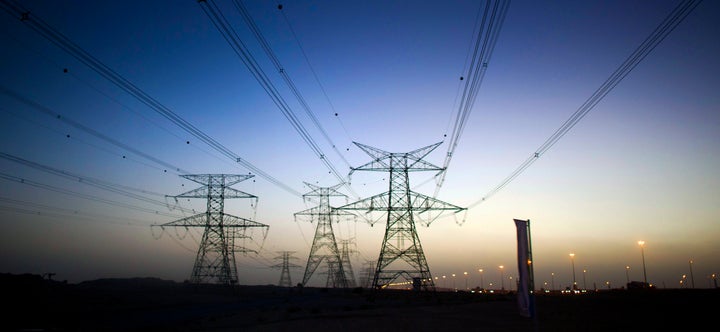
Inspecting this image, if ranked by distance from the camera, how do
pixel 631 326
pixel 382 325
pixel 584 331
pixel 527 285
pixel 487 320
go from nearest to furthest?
pixel 527 285
pixel 584 331
pixel 631 326
pixel 382 325
pixel 487 320

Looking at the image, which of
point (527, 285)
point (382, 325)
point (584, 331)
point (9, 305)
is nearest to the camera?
point (527, 285)

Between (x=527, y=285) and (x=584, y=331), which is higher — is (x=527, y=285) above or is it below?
above

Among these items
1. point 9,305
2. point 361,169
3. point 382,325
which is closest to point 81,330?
point 9,305

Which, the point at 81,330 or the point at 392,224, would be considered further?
the point at 392,224

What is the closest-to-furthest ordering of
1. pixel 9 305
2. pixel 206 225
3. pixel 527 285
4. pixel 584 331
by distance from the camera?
1. pixel 527 285
2. pixel 584 331
3. pixel 9 305
4. pixel 206 225

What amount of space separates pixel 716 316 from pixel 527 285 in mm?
21467

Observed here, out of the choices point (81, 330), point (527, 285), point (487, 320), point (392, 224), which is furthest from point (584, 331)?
point (81, 330)

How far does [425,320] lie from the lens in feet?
89.8

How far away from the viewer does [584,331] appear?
20.9m

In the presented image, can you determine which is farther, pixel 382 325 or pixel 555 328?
pixel 382 325

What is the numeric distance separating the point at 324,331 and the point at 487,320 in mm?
10567

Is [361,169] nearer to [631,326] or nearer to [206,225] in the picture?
[631,326]

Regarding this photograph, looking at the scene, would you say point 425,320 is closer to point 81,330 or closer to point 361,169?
point 361,169

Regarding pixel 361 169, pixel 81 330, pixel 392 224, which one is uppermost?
pixel 361 169
